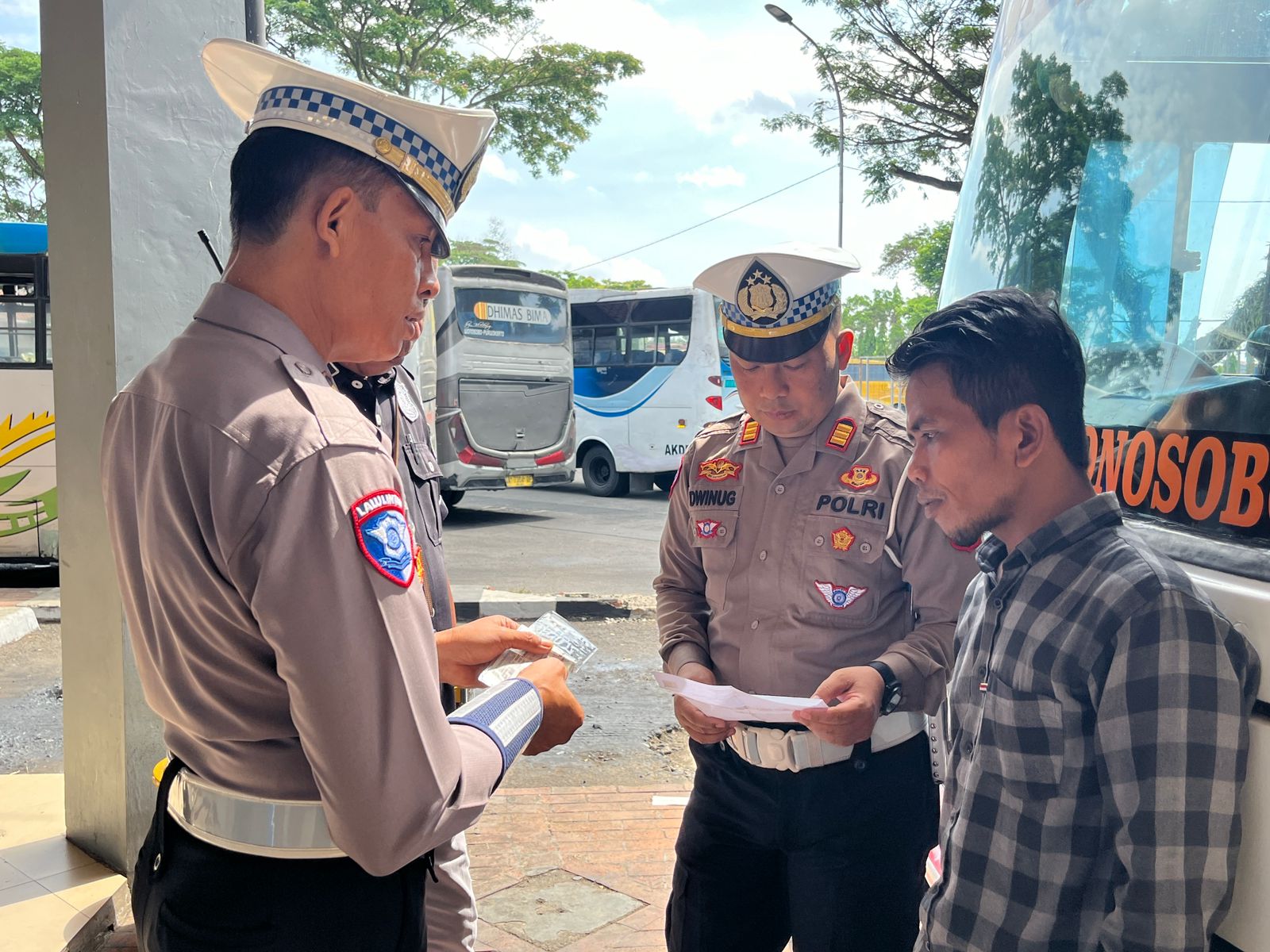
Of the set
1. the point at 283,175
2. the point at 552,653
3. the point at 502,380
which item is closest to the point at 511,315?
the point at 502,380

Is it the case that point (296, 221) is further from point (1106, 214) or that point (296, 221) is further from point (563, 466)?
point (563, 466)

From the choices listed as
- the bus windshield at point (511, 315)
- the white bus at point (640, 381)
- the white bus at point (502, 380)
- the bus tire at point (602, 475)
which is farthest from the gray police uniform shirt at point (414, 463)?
the bus tire at point (602, 475)

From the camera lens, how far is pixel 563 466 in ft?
46.9

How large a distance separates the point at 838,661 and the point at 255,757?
1169 mm

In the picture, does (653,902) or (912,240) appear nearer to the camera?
(653,902)

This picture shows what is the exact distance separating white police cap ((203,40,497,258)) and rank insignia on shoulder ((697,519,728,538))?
96 centimetres

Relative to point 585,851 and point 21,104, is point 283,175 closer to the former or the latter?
point 585,851

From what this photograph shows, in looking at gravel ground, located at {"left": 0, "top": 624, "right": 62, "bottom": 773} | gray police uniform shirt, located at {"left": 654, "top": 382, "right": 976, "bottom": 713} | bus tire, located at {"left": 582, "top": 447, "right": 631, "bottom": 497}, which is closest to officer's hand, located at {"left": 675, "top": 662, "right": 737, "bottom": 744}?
gray police uniform shirt, located at {"left": 654, "top": 382, "right": 976, "bottom": 713}

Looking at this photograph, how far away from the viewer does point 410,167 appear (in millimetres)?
1408

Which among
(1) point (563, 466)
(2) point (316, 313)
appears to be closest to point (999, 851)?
Result: (2) point (316, 313)

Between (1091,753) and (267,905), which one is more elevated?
(1091,753)

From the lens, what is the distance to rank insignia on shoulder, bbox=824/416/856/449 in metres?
2.19

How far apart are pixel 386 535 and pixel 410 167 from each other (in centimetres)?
53

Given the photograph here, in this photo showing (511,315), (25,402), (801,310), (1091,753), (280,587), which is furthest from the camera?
(511,315)
